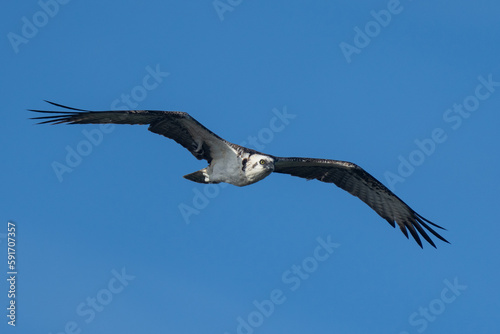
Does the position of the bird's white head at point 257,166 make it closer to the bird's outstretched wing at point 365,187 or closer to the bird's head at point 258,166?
the bird's head at point 258,166

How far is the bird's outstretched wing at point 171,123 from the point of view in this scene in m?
17.2

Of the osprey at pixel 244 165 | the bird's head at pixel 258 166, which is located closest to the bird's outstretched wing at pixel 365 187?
the osprey at pixel 244 165

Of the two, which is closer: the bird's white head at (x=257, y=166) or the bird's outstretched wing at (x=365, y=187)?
the bird's white head at (x=257, y=166)

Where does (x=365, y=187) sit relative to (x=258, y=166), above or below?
below

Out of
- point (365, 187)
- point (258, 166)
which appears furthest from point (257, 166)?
point (365, 187)

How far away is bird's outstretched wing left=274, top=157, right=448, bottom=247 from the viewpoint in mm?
19844

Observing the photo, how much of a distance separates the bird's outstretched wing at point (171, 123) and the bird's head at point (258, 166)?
2.08 feet

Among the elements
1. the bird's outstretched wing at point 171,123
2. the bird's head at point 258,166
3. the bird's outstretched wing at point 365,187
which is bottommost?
the bird's outstretched wing at point 365,187

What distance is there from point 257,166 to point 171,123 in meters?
2.18

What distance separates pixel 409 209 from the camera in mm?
20266

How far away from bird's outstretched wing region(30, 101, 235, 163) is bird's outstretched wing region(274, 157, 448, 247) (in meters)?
1.90

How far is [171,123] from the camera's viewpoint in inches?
715

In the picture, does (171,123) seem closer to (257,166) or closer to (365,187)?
(257,166)

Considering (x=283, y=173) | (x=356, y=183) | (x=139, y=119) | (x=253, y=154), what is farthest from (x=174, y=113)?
(x=356, y=183)
